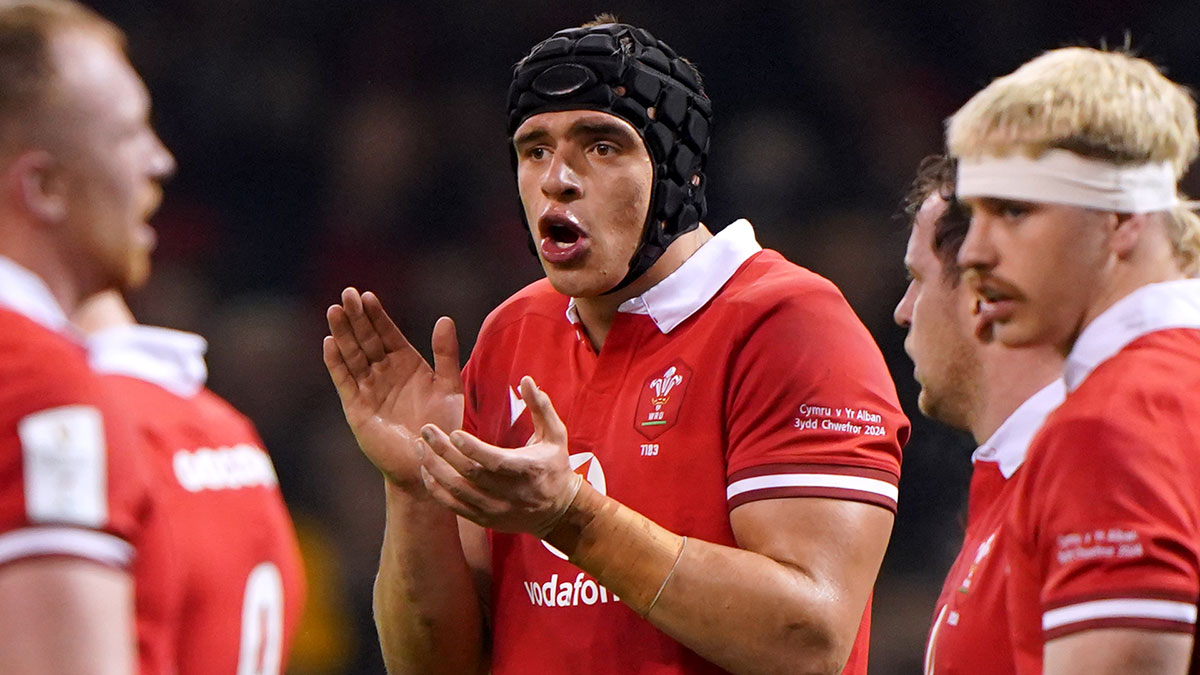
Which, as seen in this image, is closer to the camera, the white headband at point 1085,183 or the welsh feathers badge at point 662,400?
the white headband at point 1085,183

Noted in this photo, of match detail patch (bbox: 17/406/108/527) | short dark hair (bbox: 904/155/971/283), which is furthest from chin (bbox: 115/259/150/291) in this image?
short dark hair (bbox: 904/155/971/283)

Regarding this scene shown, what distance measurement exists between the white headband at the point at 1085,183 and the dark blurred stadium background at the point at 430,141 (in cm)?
408

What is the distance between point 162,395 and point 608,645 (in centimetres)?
110

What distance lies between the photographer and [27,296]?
1.60 m

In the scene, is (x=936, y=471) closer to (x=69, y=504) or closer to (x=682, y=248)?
(x=682, y=248)

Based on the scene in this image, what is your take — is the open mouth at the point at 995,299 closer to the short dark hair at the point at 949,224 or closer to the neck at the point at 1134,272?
the neck at the point at 1134,272

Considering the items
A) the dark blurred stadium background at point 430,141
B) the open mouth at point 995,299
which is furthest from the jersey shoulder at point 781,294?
the dark blurred stadium background at point 430,141

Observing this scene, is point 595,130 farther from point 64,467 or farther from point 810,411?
point 64,467

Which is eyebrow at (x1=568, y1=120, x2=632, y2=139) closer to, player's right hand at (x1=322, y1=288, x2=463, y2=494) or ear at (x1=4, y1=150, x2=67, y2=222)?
player's right hand at (x1=322, y1=288, x2=463, y2=494)

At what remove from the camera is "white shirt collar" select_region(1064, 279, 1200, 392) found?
198 centimetres

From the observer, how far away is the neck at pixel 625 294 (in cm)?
286

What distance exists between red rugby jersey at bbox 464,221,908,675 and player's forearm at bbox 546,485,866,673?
111mm

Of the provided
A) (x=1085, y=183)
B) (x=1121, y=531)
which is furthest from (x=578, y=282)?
(x=1121, y=531)

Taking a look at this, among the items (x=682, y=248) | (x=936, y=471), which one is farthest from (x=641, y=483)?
(x=936, y=471)
